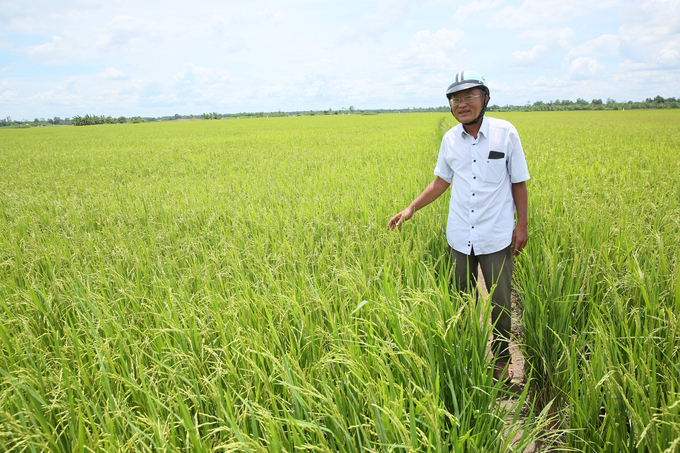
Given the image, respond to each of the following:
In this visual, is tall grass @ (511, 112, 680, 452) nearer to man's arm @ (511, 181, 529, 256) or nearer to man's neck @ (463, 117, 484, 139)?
man's arm @ (511, 181, 529, 256)

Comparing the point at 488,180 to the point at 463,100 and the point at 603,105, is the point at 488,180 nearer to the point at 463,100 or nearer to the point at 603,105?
the point at 463,100

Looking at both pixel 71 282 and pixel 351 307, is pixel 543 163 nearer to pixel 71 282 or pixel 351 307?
pixel 351 307

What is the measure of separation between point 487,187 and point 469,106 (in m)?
0.57

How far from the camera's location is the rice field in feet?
4.28

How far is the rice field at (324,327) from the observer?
4.28ft

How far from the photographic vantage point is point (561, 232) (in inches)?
135

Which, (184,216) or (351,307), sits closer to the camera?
(351,307)

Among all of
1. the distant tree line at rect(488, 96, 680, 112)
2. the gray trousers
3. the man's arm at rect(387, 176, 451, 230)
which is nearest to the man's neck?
the man's arm at rect(387, 176, 451, 230)

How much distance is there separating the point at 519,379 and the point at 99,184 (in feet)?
30.2

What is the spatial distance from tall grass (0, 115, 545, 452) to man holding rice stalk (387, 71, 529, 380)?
339 millimetres

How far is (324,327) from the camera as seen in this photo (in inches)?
79.2

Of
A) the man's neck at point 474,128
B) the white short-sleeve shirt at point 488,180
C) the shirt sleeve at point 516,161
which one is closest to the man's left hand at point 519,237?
the white short-sleeve shirt at point 488,180

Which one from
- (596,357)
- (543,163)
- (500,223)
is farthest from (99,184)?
(543,163)

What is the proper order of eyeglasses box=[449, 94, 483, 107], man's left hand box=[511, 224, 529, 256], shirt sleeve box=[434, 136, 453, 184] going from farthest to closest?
shirt sleeve box=[434, 136, 453, 184] < man's left hand box=[511, 224, 529, 256] < eyeglasses box=[449, 94, 483, 107]
